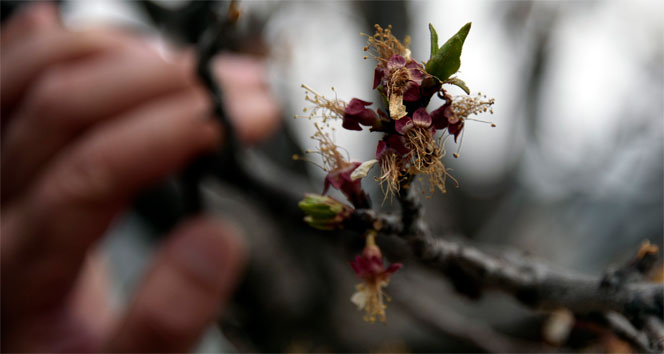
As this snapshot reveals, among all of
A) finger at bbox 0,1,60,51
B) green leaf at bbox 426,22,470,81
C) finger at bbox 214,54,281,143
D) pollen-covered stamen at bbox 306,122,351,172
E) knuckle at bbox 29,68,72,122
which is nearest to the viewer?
green leaf at bbox 426,22,470,81

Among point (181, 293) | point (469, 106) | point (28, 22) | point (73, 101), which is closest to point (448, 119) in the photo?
point (469, 106)

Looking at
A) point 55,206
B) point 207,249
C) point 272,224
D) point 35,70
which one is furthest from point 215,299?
point 35,70

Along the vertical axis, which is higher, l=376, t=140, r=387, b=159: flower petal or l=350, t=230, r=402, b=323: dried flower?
l=376, t=140, r=387, b=159: flower petal

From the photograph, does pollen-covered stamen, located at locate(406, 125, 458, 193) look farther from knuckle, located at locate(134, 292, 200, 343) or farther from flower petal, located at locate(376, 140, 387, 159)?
knuckle, located at locate(134, 292, 200, 343)

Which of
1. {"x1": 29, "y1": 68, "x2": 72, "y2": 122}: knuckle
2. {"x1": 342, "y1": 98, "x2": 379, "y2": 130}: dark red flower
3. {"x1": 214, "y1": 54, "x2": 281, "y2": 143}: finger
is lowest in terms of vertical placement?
{"x1": 29, "y1": 68, "x2": 72, "y2": 122}: knuckle

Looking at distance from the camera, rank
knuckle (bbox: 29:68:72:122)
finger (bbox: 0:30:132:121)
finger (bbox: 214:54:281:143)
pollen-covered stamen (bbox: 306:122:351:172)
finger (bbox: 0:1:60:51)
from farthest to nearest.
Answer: finger (bbox: 214:54:281:143) → finger (bbox: 0:1:60:51) → finger (bbox: 0:30:132:121) → knuckle (bbox: 29:68:72:122) → pollen-covered stamen (bbox: 306:122:351:172)

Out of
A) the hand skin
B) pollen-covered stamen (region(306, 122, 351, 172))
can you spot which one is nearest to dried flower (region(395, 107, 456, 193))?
pollen-covered stamen (region(306, 122, 351, 172))
